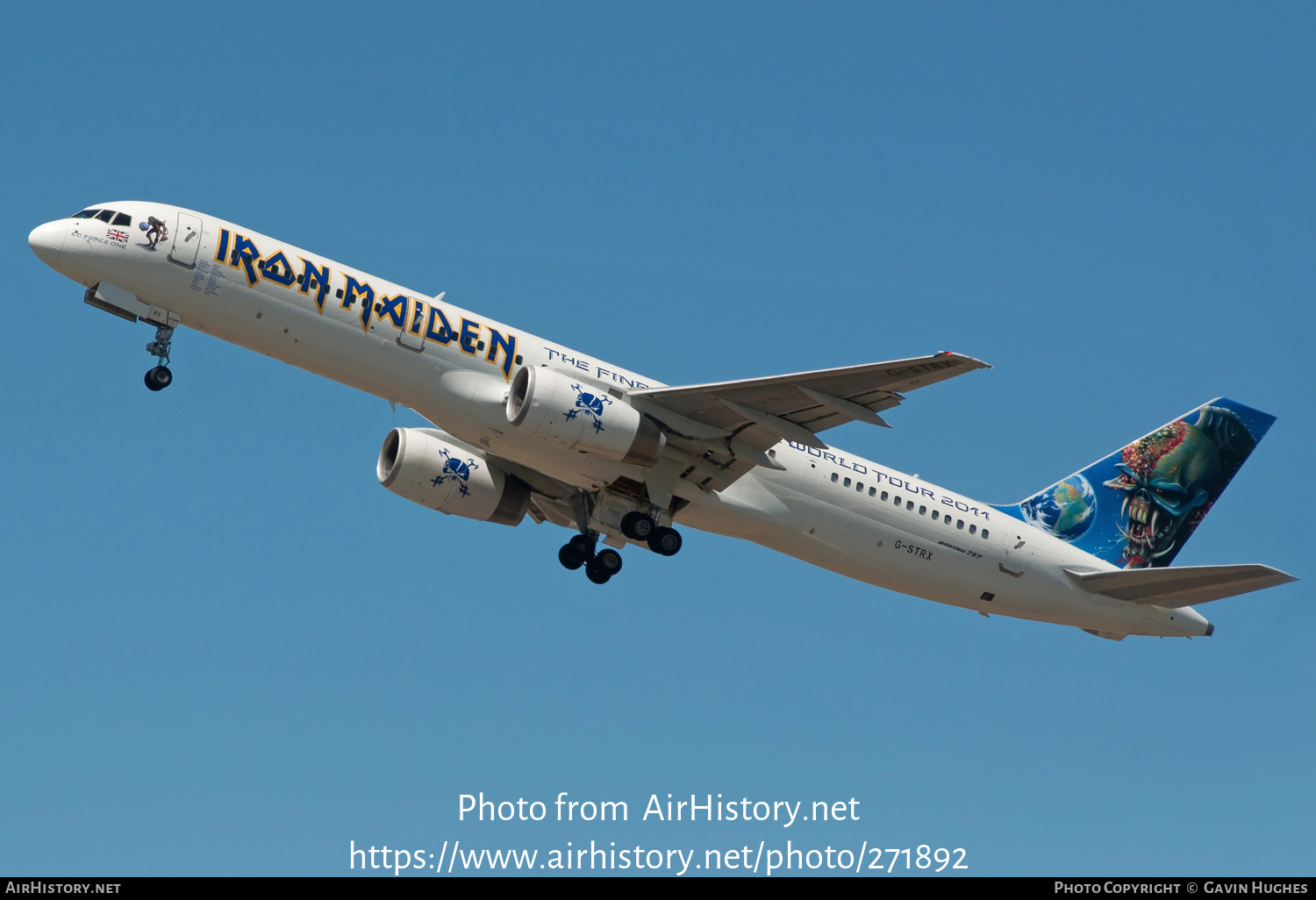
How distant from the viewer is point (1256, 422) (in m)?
37.5

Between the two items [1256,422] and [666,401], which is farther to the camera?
[1256,422]

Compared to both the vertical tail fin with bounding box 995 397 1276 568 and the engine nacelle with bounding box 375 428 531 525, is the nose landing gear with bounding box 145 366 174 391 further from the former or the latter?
the vertical tail fin with bounding box 995 397 1276 568

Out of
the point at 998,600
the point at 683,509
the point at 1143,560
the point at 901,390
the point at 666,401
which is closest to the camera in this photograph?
the point at 901,390

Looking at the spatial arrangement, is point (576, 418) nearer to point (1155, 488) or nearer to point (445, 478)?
point (445, 478)

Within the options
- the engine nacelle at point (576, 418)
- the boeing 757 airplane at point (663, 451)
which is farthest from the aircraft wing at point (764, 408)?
the engine nacelle at point (576, 418)

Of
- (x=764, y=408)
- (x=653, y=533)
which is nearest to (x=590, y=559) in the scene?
(x=653, y=533)

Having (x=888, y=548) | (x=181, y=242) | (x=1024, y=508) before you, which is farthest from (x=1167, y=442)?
(x=181, y=242)

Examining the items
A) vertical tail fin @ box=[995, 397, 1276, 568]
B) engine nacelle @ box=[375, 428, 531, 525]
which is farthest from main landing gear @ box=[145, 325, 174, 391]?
vertical tail fin @ box=[995, 397, 1276, 568]

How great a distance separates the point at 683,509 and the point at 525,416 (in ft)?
17.0

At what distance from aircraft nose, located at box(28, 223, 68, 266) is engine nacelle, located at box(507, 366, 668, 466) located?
9244 millimetres

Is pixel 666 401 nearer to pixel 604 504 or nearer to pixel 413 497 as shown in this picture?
pixel 604 504

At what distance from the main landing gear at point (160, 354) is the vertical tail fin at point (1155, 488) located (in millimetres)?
20820

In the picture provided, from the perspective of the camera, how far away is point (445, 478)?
1328 inches

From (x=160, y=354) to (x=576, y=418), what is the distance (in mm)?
8546
